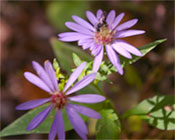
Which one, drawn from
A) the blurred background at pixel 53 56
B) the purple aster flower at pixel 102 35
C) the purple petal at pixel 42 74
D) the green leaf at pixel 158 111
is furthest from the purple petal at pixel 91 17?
the blurred background at pixel 53 56

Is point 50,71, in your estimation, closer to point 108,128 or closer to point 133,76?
point 108,128

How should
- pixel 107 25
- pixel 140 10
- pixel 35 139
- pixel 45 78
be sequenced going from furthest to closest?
pixel 140 10 → pixel 35 139 → pixel 107 25 → pixel 45 78

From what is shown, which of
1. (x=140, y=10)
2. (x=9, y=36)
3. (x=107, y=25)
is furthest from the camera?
(x=9, y=36)

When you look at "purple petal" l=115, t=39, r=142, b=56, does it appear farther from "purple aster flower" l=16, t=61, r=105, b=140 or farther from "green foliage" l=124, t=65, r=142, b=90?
"green foliage" l=124, t=65, r=142, b=90

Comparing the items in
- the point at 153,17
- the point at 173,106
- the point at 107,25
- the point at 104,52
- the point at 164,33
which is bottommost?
the point at 173,106

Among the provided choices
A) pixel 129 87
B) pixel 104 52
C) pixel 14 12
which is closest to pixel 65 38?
pixel 104 52

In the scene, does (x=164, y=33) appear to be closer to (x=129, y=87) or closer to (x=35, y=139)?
(x=129, y=87)

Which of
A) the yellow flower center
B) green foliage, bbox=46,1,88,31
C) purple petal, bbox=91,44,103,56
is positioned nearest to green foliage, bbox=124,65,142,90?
green foliage, bbox=46,1,88,31

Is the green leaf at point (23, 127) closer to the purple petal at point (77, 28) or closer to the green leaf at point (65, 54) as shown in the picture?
the green leaf at point (65, 54)
